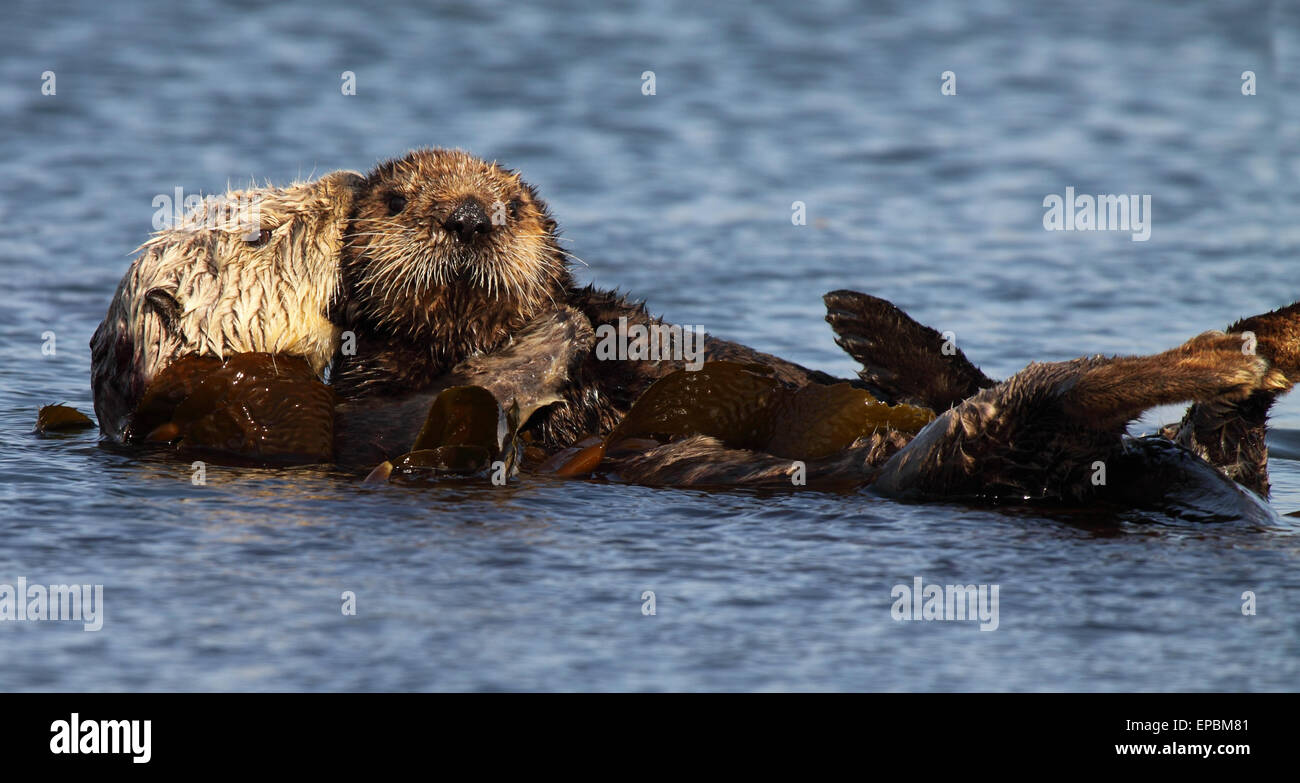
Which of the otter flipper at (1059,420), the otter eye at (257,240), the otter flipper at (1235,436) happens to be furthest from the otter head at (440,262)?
the otter flipper at (1235,436)

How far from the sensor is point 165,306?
4.66 metres

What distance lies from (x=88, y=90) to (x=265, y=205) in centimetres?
621

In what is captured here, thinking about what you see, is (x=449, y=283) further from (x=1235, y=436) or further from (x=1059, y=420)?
(x=1235, y=436)

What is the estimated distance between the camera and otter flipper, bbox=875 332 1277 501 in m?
3.81

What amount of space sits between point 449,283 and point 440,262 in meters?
0.08

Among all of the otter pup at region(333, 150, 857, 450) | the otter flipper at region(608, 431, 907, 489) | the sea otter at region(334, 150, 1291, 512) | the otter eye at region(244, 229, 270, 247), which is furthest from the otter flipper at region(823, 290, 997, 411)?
the otter eye at region(244, 229, 270, 247)

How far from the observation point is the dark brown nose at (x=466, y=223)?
4609 mm

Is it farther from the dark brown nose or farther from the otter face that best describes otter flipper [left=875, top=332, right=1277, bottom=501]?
the dark brown nose

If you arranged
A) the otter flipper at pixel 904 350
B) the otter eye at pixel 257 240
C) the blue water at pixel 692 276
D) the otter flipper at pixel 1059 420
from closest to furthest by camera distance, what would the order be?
the blue water at pixel 692 276, the otter flipper at pixel 1059 420, the otter eye at pixel 257 240, the otter flipper at pixel 904 350

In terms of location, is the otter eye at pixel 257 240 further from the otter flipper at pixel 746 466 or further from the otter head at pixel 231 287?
the otter flipper at pixel 746 466

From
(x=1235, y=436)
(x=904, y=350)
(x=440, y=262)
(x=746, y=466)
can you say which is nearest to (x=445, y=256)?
(x=440, y=262)

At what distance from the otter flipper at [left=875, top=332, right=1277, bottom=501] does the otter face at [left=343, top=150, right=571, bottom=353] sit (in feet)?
4.51

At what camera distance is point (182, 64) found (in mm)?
10750

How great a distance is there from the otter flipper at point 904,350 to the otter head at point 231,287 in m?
1.71
